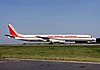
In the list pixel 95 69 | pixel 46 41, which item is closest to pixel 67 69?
pixel 95 69

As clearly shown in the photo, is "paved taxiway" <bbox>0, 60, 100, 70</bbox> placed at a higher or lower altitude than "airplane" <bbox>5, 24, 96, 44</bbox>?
lower

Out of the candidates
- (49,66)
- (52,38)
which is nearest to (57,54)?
(49,66)

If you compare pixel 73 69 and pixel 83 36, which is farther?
pixel 83 36

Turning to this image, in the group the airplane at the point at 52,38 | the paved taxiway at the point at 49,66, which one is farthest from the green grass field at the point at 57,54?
the airplane at the point at 52,38

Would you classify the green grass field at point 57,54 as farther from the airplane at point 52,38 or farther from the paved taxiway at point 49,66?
the airplane at point 52,38

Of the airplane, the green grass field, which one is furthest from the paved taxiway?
the airplane

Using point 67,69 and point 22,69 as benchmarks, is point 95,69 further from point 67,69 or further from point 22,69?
point 22,69

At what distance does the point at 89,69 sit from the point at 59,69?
5.98 ft

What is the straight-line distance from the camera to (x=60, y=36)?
374 ft

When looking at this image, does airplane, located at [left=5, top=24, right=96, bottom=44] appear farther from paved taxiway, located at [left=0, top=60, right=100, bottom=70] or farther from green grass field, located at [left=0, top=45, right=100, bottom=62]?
paved taxiway, located at [left=0, top=60, right=100, bottom=70]

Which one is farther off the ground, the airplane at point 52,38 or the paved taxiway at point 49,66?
the airplane at point 52,38

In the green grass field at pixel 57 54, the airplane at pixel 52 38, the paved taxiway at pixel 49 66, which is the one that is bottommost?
the green grass field at pixel 57 54

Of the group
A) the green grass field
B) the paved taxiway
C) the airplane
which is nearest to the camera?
the paved taxiway

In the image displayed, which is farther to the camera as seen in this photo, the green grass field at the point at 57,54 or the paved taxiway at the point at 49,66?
the green grass field at the point at 57,54
